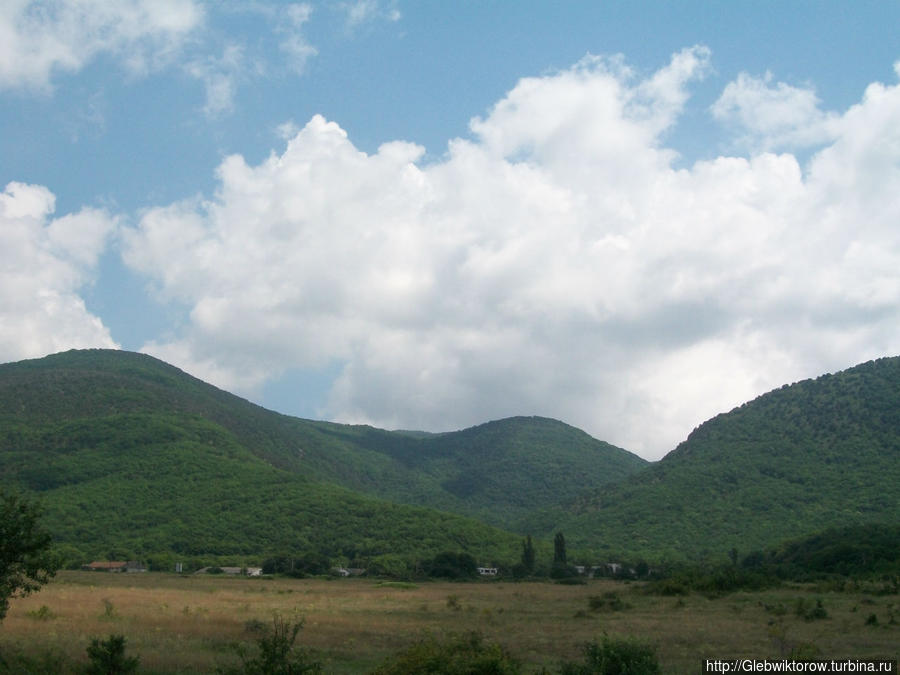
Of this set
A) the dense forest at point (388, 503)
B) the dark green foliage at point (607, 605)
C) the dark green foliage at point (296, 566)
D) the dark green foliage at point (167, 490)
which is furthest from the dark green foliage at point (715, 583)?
the dark green foliage at point (167, 490)

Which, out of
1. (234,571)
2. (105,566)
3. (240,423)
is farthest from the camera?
(240,423)

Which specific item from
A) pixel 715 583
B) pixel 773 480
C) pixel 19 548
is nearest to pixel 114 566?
pixel 715 583

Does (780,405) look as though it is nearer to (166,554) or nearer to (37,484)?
(166,554)

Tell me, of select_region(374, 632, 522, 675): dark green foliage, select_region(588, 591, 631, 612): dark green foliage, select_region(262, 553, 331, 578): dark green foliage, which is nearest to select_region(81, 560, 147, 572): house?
select_region(262, 553, 331, 578): dark green foliage

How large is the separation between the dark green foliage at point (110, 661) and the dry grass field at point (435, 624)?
1.64 m

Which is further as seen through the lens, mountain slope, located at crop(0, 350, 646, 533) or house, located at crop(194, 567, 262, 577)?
mountain slope, located at crop(0, 350, 646, 533)

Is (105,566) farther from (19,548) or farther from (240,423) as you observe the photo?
(240,423)

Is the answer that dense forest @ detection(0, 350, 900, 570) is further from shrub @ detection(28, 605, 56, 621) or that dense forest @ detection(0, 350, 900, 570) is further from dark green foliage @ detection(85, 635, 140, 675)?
dark green foliage @ detection(85, 635, 140, 675)

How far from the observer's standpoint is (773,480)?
9825cm

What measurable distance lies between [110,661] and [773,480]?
9642 centimetres

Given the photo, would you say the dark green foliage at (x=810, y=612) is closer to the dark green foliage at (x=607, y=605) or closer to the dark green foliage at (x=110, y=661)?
the dark green foliage at (x=607, y=605)

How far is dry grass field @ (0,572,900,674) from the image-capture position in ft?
71.7

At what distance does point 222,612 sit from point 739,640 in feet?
74.8

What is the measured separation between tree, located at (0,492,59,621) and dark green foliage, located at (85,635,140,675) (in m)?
2.12
